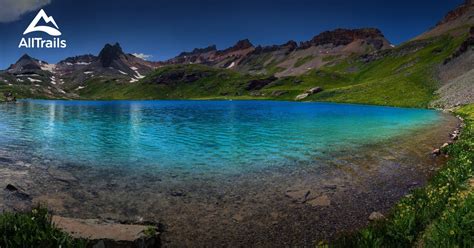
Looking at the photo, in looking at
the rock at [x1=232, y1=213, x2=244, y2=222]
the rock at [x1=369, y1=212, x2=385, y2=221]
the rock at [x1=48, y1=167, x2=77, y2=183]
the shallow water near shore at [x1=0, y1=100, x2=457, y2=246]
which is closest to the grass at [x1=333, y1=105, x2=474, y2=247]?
the rock at [x1=369, y1=212, x2=385, y2=221]

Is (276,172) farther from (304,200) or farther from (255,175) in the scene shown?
(304,200)

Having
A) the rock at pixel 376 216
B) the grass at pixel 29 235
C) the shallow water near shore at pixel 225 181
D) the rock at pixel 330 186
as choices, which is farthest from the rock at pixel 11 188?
the rock at pixel 376 216

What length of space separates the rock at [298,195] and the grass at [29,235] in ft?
37.3

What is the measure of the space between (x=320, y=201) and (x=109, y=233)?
1109 cm

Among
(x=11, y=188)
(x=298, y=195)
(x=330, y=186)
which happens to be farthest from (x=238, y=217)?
(x=11, y=188)

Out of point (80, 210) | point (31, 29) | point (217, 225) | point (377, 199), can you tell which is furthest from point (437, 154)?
point (31, 29)

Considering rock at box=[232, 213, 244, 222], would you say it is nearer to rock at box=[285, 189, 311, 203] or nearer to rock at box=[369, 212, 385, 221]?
rock at box=[285, 189, 311, 203]

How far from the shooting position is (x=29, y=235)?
381 inches

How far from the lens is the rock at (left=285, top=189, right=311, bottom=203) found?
18234 millimetres

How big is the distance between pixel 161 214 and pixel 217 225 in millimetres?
3095

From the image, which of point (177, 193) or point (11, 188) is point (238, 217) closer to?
point (177, 193)

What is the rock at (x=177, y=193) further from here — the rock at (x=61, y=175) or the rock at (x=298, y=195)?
the rock at (x=61, y=175)

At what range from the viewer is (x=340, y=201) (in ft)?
58.4

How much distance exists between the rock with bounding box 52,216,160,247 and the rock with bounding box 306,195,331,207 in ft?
28.4
